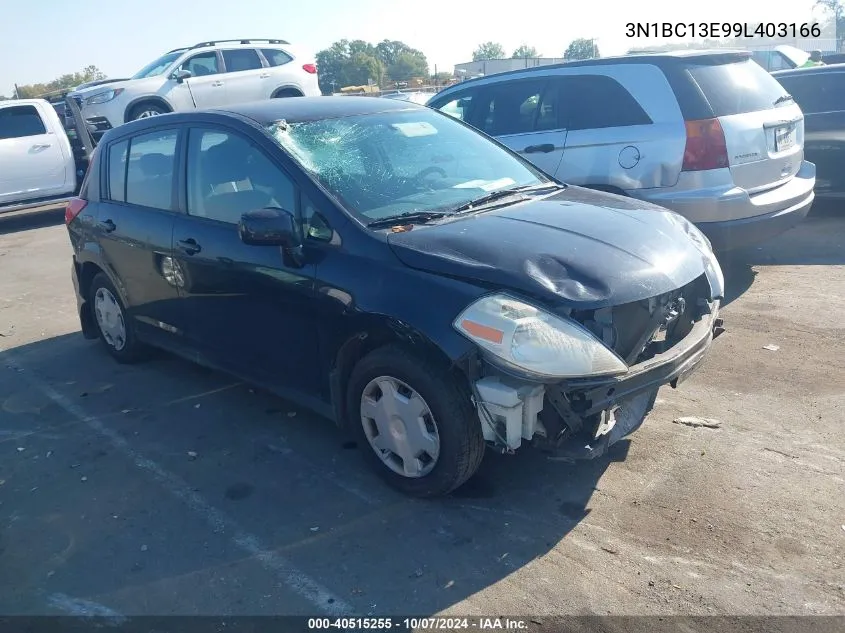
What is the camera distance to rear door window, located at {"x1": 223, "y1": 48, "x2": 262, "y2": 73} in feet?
54.1

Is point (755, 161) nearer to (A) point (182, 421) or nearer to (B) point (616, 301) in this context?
(B) point (616, 301)


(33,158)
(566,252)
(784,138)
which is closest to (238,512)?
(566,252)

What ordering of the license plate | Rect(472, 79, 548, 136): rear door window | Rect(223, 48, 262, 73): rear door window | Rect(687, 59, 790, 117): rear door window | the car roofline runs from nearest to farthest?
Rect(687, 59, 790, 117): rear door window, the car roofline, the license plate, Rect(472, 79, 548, 136): rear door window, Rect(223, 48, 262, 73): rear door window

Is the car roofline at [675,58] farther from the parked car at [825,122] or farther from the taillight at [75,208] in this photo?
the taillight at [75,208]

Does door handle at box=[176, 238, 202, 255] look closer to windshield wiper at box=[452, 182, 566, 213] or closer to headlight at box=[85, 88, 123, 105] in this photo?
windshield wiper at box=[452, 182, 566, 213]

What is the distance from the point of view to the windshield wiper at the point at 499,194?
→ 13.5 feet

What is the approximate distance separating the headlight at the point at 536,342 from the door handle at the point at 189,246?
2.06 m

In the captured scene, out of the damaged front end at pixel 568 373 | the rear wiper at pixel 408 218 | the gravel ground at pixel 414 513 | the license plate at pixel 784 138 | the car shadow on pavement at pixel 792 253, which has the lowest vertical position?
the car shadow on pavement at pixel 792 253

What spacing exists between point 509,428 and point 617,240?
3.63 ft

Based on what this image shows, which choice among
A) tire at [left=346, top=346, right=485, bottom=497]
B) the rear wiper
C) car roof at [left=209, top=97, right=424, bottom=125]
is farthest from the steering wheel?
tire at [left=346, top=346, right=485, bottom=497]

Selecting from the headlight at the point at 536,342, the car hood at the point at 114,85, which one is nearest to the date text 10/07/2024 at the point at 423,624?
the headlight at the point at 536,342

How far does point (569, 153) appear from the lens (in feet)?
22.0

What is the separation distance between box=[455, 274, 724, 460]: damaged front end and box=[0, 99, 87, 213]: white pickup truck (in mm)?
11997

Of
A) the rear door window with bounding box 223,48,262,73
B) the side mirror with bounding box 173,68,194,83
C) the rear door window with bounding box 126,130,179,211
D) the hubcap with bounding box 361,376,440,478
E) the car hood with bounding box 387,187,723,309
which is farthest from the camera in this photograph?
the rear door window with bounding box 223,48,262,73
